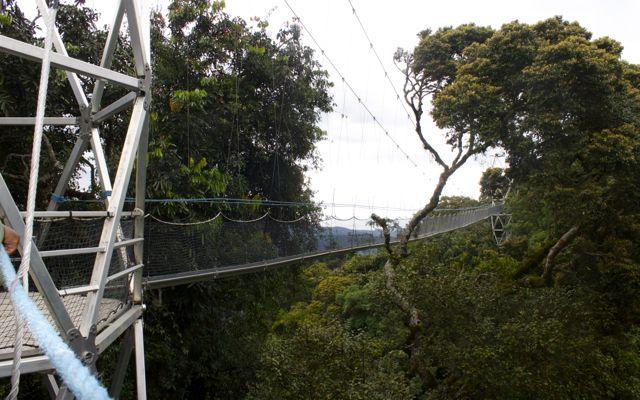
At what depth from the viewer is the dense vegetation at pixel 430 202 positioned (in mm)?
4840

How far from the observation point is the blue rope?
1.98ft

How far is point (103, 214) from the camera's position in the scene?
5.51 ft

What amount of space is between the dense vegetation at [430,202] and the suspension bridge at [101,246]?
0.63 metres

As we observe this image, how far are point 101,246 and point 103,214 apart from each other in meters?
0.18

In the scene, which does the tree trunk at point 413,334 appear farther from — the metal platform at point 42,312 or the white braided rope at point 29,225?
the white braided rope at point 29,225

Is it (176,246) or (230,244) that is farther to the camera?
(230,244)

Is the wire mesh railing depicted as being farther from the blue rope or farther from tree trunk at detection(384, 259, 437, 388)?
the blue rope

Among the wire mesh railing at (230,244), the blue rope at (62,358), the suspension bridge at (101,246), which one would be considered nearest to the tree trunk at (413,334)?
the wire mesh railing at (230,244)

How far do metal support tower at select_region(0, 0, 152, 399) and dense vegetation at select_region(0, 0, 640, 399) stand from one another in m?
1.92

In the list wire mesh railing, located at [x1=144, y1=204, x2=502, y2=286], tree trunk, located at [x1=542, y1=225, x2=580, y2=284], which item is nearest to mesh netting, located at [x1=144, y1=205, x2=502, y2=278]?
wire mesh railing, located at [x1=144, y1=204, x2=502, y2=286]

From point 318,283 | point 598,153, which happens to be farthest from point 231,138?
point 318,283

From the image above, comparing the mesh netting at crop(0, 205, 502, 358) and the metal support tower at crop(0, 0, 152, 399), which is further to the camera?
the mesh netting at crop(0, 205, 502, 358)

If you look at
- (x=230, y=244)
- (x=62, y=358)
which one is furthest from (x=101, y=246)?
(x=230, y=244)

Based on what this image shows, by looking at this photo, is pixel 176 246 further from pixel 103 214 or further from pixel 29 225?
pixel 29 225
